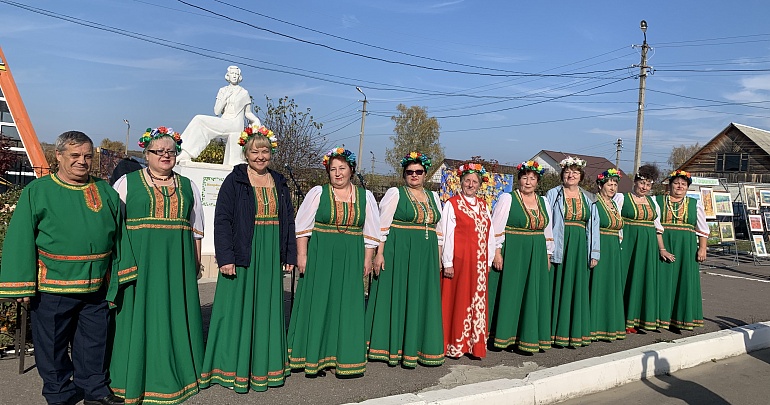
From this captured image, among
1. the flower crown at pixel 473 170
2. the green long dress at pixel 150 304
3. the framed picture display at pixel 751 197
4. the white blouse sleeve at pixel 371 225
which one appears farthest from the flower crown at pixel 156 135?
the framed picture display at pixel 751 197

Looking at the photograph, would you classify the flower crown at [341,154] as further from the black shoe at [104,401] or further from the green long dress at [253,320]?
the black shoe at [104,401]

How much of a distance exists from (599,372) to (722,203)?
13.0 m

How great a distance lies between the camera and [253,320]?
414 centimetres

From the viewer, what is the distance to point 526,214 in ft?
18.2

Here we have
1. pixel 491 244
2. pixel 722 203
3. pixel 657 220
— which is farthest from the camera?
pixel 722 203

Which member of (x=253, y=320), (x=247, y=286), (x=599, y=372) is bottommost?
(x=599, y=372)

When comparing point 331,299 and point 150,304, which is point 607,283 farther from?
point 150,304

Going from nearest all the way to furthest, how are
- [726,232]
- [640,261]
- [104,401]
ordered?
1. [104,401]
2. [640,261]
3. [726,232]

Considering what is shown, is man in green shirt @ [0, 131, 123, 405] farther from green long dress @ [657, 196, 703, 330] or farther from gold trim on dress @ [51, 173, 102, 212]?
green long dress @ [657, 196, 703, 330]

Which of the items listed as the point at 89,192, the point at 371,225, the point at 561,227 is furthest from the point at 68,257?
the point at 561,227

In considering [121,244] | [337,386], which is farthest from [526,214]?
[121,244]

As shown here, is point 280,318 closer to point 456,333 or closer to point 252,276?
point 252,276

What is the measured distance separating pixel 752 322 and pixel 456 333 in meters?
4.63

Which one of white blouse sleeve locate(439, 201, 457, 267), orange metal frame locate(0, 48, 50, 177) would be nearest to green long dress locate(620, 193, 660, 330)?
white blouse sleeve locate(439, 201, 457, 267)
